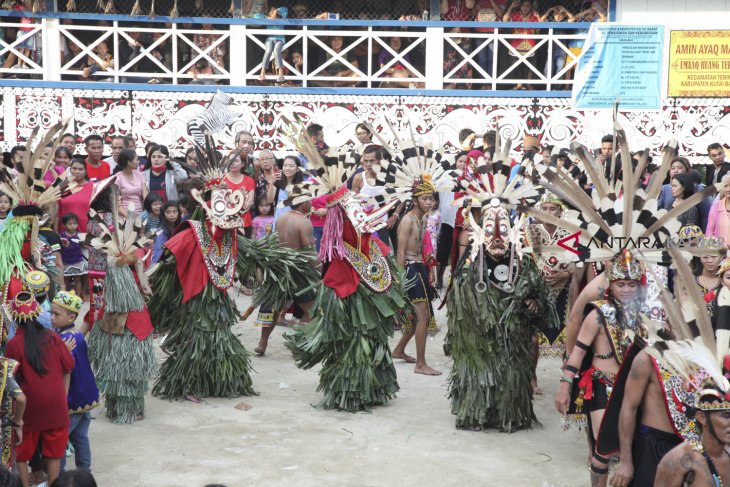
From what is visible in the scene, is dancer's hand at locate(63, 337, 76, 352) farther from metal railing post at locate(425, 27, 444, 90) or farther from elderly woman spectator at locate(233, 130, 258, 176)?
metal railing post at locate(425, 27, 444, 90)

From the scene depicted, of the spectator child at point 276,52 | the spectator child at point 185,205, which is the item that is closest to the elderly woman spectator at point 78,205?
the spectator child at point 185,205

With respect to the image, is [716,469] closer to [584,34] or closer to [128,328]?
[128,328]

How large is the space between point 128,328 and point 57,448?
1748 mm

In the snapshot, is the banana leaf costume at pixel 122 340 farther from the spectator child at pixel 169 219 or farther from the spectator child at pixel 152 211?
the spectator child at pixel 152 211

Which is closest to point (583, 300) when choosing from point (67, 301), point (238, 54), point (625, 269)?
point (625, 269)

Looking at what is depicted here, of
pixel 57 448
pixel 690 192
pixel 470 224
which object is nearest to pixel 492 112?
pixel 690 192

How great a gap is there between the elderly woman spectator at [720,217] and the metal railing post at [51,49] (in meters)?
10.1

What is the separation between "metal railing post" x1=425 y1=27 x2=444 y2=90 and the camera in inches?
600

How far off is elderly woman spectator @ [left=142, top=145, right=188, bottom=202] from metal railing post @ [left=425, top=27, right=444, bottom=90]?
5.23 m

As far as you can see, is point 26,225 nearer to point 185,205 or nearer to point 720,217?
point 185,205

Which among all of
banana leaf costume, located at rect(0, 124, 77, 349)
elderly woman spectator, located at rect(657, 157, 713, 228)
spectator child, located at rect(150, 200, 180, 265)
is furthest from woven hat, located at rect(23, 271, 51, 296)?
elderly woman spectator, located at rect(657, 157, 713, 228)

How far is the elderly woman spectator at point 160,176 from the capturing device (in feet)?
37.2

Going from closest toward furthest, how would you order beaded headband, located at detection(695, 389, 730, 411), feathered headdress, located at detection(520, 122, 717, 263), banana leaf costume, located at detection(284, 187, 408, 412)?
beaded headband, located at detection(695, 389, 730, 411) < feathered headdress, located at detection(520, 122, 717, 263) < banana leaf costume, located at detection(284, 187, 408, 412)

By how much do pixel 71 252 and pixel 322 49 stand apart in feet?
25.4
